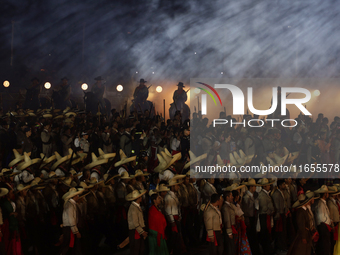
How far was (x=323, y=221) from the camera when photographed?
7.66 m

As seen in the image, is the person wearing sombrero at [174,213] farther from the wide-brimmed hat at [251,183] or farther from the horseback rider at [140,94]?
the horseback rider at [140,94]

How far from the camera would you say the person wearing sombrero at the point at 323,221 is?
767 cm

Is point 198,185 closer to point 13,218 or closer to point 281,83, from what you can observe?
point 13,218

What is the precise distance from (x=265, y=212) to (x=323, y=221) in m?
1.04

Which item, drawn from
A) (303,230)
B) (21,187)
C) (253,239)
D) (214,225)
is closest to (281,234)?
(253,239)

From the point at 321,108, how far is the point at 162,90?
21.1 feet

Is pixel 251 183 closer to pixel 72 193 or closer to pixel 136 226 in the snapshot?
pixel 136 226

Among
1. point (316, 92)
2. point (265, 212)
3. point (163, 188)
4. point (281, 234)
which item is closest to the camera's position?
point (163, 188)

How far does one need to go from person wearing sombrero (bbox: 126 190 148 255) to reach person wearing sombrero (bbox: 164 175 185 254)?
68 centimetres

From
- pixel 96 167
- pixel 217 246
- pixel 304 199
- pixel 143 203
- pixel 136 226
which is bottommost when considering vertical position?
pixel 217 246

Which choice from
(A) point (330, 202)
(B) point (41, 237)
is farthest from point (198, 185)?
(B) point (41, 237)

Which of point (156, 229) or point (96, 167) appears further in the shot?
point (96, 167)

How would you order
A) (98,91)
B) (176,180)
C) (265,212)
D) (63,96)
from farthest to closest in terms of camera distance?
(98,91) → (63,96) → (265,212) → (176,180)

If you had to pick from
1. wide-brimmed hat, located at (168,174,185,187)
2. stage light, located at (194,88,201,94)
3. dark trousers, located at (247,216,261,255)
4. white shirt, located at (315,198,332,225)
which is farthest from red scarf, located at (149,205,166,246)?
stage light, located at (194,88,201,94)
